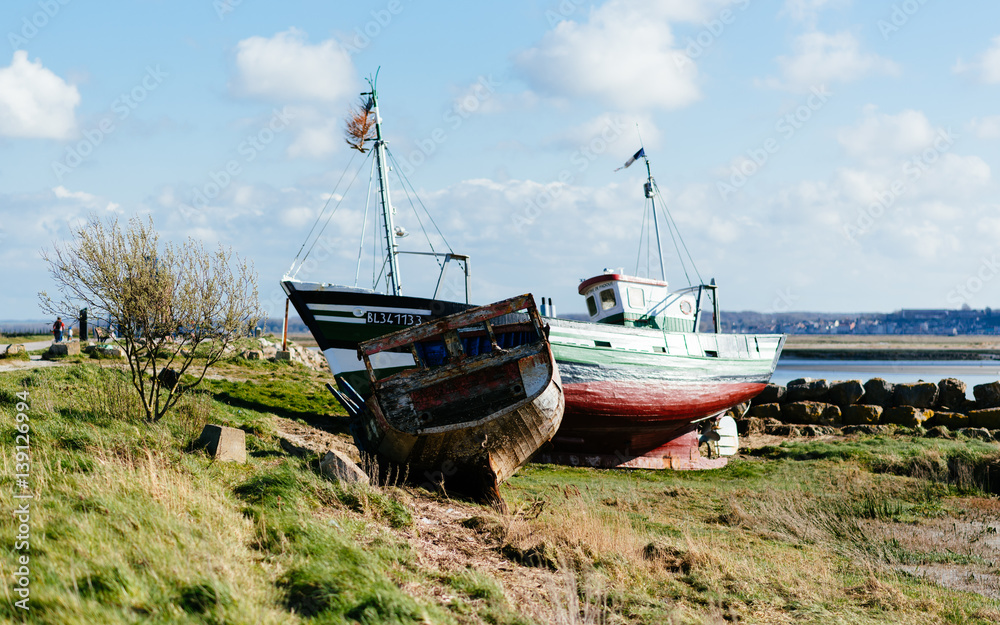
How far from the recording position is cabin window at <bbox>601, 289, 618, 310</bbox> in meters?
24.2

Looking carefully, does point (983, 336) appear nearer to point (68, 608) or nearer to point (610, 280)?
point (610, 280)

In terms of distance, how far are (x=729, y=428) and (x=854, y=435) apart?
5.93 meters

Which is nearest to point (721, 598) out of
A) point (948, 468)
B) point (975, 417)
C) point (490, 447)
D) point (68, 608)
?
point (490, 447)

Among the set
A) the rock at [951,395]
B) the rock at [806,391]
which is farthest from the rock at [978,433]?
the rock at [806,391]

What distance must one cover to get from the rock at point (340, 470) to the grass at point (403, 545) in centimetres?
28

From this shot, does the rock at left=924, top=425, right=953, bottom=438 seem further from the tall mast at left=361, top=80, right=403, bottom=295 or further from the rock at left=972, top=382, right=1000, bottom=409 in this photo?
the tall mast at left=361, top=80, right=403, bottom=295

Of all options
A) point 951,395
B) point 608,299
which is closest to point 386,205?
point 608,299

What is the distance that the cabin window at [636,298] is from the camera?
24141mm

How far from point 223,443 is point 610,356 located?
12718mm

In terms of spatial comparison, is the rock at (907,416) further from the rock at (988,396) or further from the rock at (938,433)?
the rock at (988,396)

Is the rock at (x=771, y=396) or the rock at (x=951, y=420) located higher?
the rock at (x=771, y=396)

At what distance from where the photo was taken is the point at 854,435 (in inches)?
1053

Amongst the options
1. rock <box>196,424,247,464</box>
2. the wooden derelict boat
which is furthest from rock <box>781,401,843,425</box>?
rock <box>196,424,247,464</box>

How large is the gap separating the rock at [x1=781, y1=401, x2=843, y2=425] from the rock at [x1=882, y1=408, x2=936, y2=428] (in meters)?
1.90
